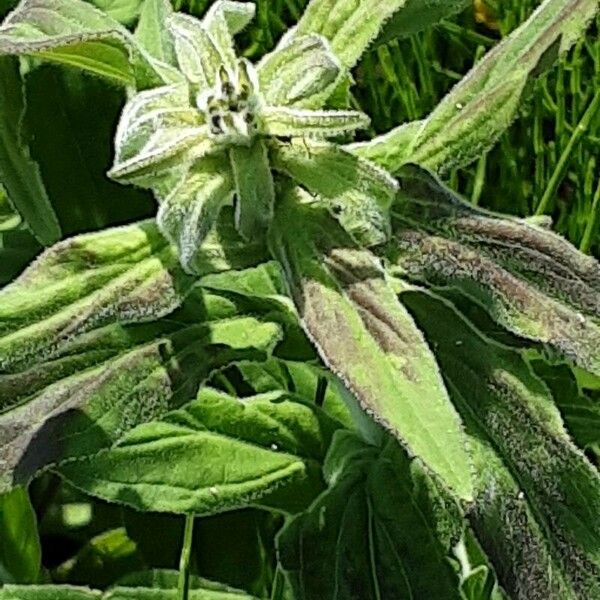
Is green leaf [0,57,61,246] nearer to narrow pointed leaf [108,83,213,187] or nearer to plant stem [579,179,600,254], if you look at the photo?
narrow pointed leaf [108,83,213,187]

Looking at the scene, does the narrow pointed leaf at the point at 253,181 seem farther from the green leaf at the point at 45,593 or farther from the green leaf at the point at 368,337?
the green leaf at the point at 45,593

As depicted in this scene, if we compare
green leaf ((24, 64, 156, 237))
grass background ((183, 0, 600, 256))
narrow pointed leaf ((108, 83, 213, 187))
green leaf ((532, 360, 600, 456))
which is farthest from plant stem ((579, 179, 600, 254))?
narrow pointed leaf ((108, 83, 213, 187))

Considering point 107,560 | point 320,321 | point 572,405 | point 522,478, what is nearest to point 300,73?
point 320,321

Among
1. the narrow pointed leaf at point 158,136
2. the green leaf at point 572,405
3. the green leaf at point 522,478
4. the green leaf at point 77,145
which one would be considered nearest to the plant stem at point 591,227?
the green leaf at point 572,405

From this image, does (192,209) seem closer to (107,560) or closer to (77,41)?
(77,41)

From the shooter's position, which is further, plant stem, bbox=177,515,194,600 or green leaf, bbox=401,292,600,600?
plant stem, bbox=177,515,194,600

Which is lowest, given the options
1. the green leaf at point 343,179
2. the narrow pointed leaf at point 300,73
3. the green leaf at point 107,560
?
the green leaf at point 107,560

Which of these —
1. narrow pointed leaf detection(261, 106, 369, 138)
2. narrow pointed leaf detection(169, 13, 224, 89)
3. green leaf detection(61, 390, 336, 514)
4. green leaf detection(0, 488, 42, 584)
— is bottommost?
green leaf detection(0, 488, 42, 584)

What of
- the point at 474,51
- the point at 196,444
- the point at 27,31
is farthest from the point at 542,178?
the point at 27,31
